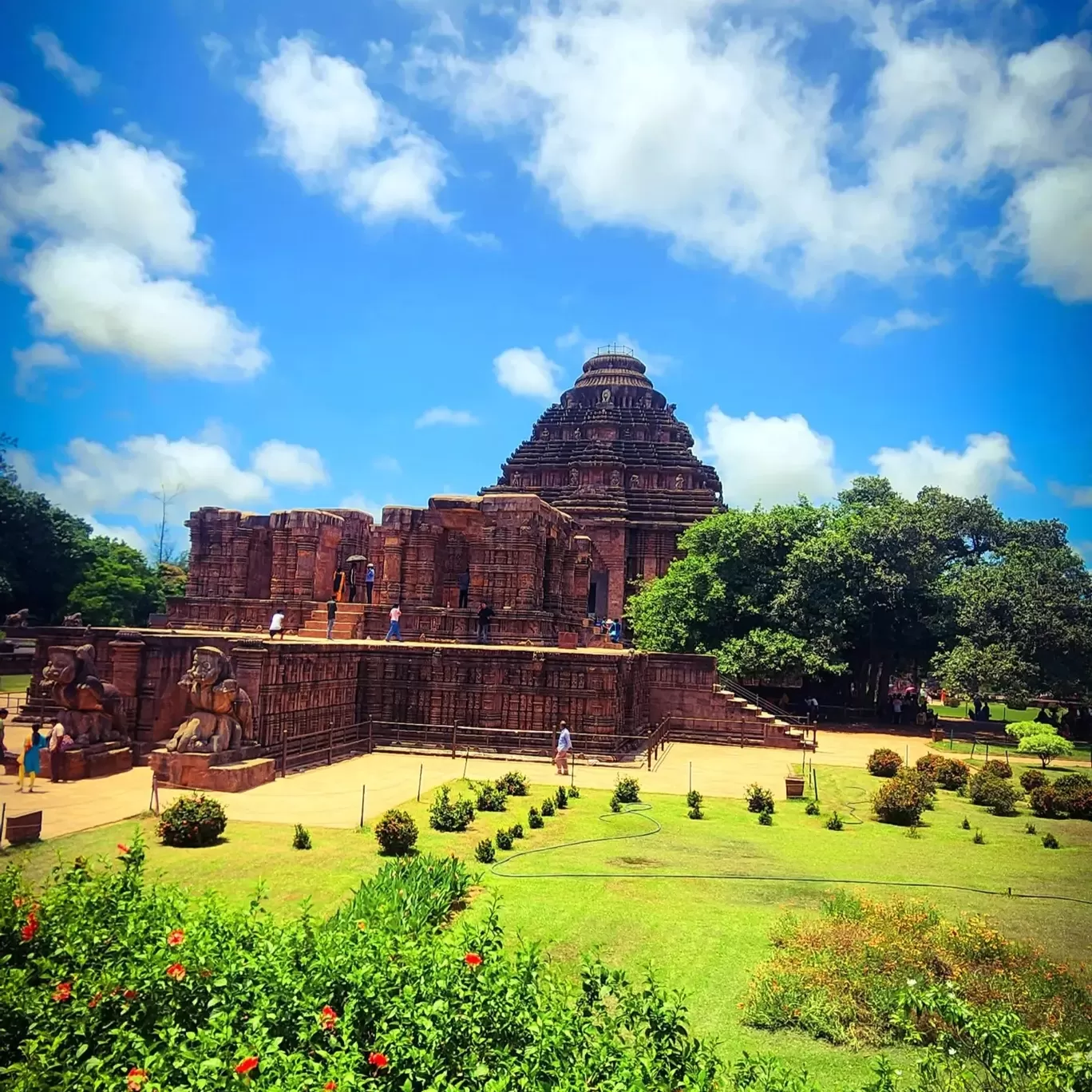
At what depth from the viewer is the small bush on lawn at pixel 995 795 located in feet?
50.7

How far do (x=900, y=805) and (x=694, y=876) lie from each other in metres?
5.50

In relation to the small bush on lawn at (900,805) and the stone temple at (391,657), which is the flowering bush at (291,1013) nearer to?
the stone temple at (391,657)

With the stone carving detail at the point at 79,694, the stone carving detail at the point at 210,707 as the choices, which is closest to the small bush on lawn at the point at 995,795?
the stone carving detail at the point at 210,707

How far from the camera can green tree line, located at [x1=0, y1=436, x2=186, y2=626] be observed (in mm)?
42250

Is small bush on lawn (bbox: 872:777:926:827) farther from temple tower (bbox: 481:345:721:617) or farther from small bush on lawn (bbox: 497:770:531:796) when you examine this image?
temple tower (bbox: 481:345:721:617)

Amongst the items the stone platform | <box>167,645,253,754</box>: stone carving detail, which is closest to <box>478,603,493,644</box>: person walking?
<box>167,645,253,754</box>: stone carving detail

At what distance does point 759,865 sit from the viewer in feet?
35.7

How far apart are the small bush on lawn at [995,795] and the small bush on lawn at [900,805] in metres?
2.22

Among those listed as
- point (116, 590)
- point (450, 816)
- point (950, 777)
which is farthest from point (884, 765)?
point (116, 590)

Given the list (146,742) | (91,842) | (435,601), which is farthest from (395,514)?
(91,842)

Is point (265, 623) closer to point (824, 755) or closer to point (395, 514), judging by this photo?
point (395, 514)

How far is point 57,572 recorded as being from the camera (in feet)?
144

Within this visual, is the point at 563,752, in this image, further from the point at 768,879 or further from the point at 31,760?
the point at 31,760

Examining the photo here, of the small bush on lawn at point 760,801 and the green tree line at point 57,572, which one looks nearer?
the small bush on lawn at point 760,801
